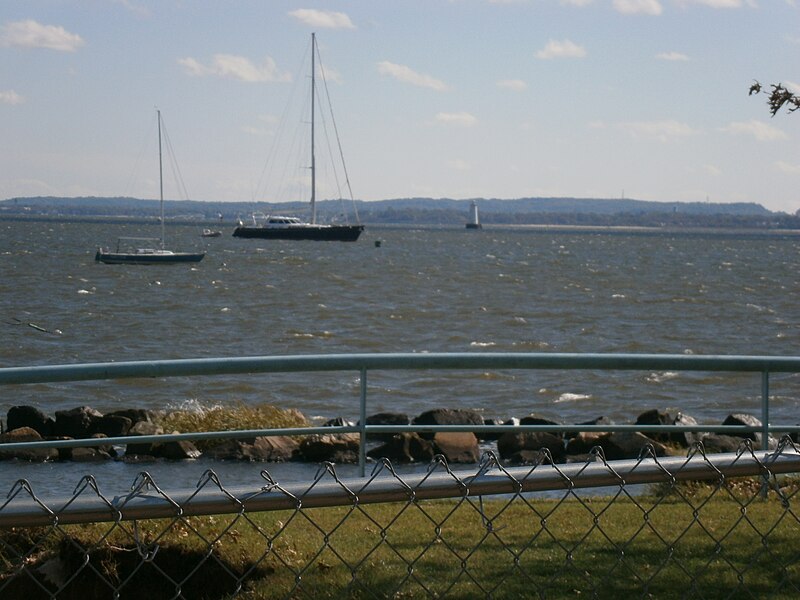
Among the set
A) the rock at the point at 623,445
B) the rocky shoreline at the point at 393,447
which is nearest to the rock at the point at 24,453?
the rocky shoreline at the point at 393,447

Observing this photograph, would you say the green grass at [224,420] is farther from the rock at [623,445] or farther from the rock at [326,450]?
the rock at [623,445]

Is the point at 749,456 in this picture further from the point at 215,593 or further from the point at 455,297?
the point at 455,297

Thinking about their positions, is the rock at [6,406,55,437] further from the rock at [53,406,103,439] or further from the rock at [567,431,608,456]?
the rock at [567,431,608,456]

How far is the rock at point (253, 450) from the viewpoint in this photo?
494 inches

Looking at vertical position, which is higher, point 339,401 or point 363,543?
point 363,543

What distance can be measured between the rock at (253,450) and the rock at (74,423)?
385cm

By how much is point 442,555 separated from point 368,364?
1018mm

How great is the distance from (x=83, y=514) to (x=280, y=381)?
19947 millimetres

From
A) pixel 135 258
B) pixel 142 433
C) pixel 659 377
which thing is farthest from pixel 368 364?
pixel 135 258

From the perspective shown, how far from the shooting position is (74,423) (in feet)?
53.1

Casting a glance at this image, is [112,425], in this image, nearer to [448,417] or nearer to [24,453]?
[24,453]

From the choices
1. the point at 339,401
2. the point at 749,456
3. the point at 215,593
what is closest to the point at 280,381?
the point at 339,401

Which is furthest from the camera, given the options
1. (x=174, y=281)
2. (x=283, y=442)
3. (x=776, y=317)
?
(x=174, y=281)

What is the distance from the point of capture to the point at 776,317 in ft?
157
